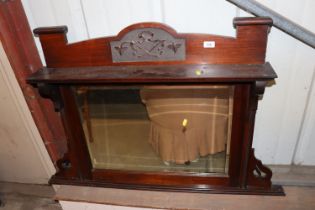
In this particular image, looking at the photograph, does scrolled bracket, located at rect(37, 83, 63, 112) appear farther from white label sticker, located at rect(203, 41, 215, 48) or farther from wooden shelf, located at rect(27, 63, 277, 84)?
white label sticker, located at rect(203, 41, 215, 48)

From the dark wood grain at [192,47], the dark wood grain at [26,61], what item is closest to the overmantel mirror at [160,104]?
the dark wood grain at [192,47]

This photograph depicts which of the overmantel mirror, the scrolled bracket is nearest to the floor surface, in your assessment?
the overmantel mirror

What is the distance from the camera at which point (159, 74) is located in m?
0.78

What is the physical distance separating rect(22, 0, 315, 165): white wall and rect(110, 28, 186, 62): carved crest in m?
0.10

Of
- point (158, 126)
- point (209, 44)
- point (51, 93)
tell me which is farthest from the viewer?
point (158, 126)

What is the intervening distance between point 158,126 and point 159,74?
0.29 metres

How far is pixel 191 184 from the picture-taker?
1.04m

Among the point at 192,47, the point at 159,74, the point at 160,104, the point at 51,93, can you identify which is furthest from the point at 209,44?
the point at 51,93

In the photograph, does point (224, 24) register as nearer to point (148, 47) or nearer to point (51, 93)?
point (148, 47)

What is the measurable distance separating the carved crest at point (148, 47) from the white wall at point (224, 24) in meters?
0.10

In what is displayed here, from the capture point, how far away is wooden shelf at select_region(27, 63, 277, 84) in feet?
2.44

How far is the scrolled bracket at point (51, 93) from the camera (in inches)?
34.3

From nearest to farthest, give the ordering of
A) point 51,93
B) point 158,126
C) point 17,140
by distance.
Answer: point 51,93
point 158,126
point 17,140

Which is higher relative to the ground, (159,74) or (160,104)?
(159,74)
